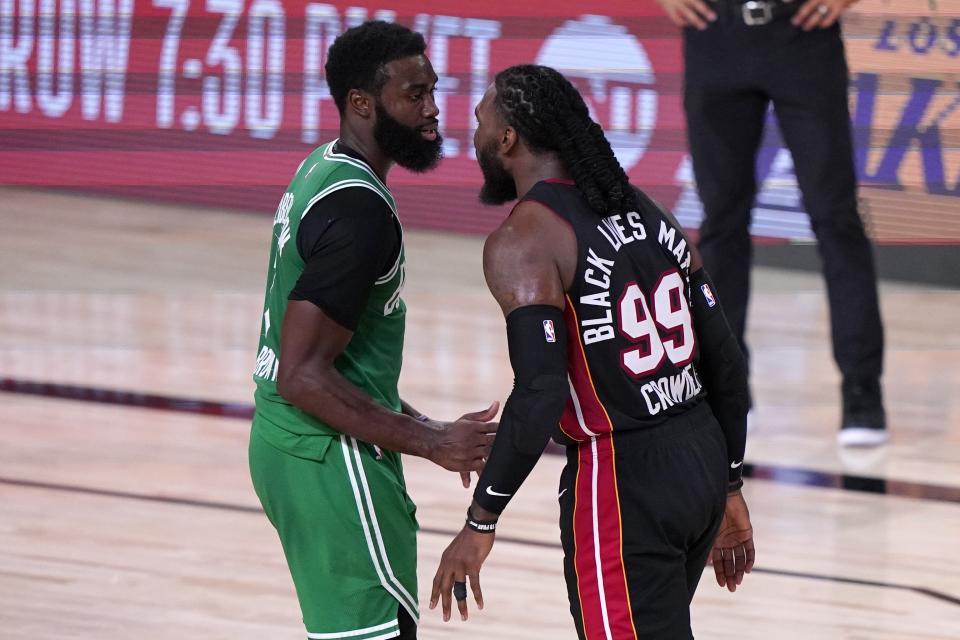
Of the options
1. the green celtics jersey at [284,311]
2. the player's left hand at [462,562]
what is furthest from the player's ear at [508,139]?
the player's left hand at [462,562]

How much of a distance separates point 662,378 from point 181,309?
5195mm

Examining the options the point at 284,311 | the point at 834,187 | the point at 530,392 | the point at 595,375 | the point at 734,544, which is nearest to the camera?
the point at 530,392

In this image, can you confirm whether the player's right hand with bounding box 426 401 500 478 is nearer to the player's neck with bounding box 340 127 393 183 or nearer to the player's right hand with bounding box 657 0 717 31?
the player's neck with bounding box 340 127 393 183

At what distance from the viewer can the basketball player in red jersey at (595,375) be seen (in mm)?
2670

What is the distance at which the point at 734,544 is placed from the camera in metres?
3.07

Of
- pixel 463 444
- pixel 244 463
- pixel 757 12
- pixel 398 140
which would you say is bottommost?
pixel 244 463

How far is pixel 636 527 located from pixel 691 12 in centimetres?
304

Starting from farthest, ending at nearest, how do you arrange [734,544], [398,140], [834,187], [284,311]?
1. [834,187]
2. [734,544]
3. [398,140]
4. [284,311]

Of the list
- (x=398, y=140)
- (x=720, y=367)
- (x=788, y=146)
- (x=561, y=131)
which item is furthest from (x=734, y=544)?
(x=788, y=146)

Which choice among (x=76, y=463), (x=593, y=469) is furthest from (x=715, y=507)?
(x=76, y=463)

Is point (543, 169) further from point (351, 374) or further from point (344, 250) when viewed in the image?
point (351, 374)

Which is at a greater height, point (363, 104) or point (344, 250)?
point (363, 104)

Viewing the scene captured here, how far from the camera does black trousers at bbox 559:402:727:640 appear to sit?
9.00 feet

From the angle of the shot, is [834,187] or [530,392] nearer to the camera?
[530,392]
